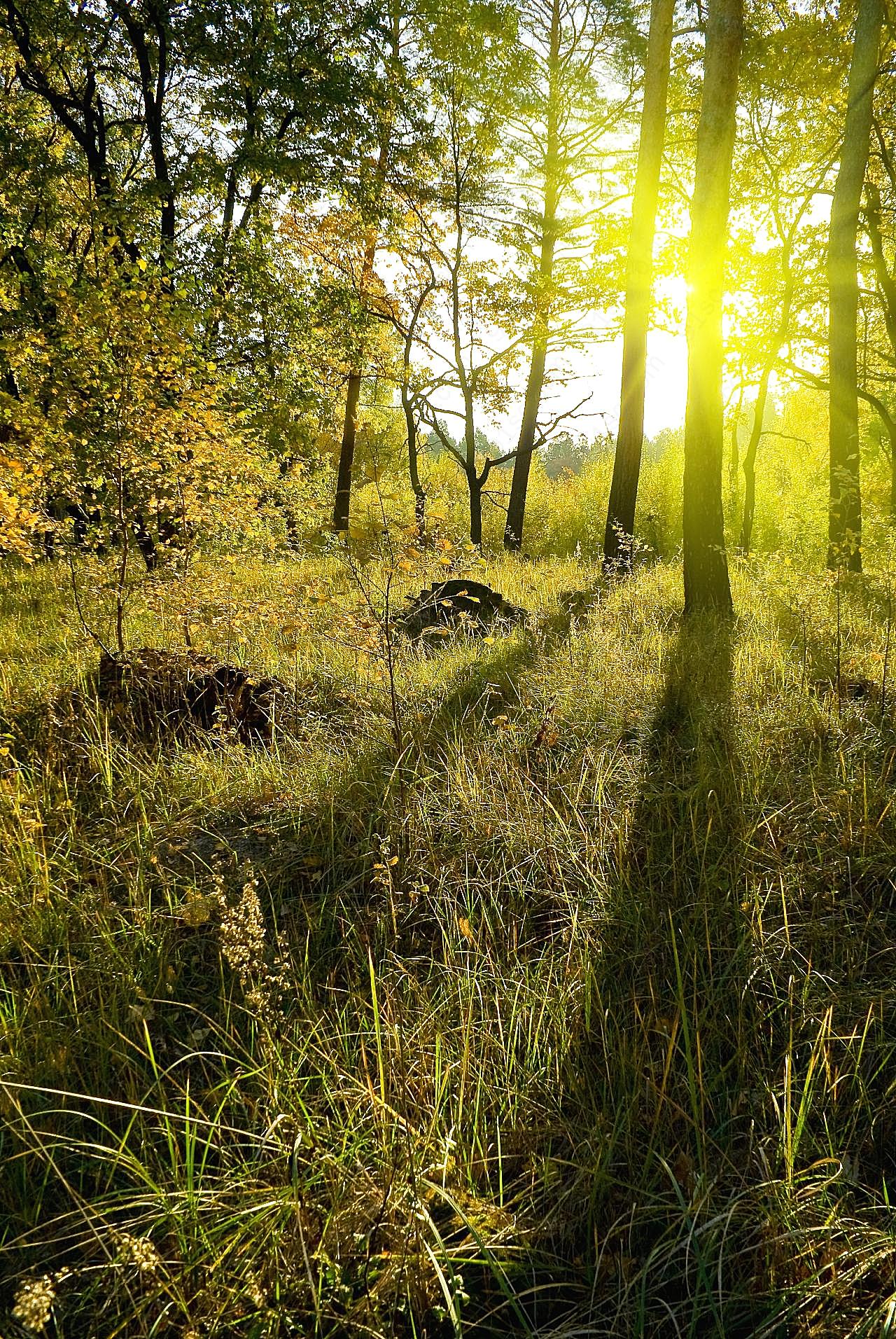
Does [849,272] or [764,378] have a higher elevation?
[764,378]

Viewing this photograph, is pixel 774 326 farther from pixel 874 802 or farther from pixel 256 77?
pixel 874 802

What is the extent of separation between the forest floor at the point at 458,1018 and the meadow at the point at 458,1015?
0.5 inches

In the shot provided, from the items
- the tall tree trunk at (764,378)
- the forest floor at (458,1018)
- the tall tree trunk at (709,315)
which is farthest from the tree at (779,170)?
the forest floor at (458,1018)

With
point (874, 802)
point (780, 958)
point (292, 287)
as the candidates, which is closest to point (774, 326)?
point (292, 287)

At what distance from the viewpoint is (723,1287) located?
116cm

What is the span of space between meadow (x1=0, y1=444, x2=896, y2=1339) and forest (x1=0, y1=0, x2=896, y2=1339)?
0.05 feet

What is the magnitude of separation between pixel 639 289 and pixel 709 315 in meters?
3.24

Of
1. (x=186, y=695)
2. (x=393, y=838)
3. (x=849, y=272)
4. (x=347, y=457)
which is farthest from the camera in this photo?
(x=347, y=457)

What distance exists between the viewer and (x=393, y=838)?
2475 mm

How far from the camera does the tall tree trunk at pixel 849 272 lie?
685cm

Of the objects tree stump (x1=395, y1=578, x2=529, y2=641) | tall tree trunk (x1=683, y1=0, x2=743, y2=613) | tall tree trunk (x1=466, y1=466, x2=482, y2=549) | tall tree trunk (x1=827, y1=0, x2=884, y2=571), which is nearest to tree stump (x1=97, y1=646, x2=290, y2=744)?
tree stump (x1=395, y1=578, x2=529, y2=641)

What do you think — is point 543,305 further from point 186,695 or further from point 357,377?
point 186,695

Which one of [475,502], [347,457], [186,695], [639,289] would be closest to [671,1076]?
[186,695]

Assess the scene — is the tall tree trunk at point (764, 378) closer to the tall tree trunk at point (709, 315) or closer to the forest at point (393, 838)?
the forest at point (393, 838)
